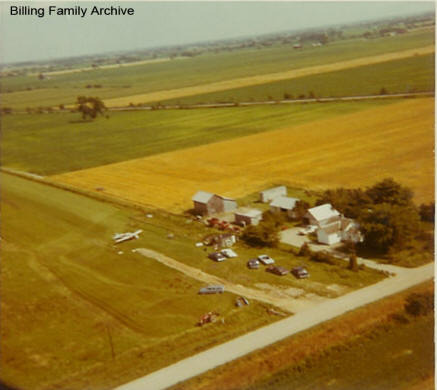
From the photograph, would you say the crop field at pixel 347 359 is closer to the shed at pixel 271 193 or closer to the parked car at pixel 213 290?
the parked car at pixel 213 290

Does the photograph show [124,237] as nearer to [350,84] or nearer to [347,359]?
[347,359]

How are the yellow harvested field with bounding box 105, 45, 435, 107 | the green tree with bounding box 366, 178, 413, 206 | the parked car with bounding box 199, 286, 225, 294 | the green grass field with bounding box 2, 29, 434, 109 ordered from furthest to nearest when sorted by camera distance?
the green grass field with bounding box 2, 29, 434, 109 < the yellow harvested field with bounding box 105, 45, 435, 107 < the green tree with bounding box 366, 178, 413, 206 < the parked car with bounding box 199, 286, 225, 294

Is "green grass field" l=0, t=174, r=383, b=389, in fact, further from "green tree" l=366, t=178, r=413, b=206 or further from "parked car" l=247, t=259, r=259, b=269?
"green tree" l=366, t=178, r=413, b=206

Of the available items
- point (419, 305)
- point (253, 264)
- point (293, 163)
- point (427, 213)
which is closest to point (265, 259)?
point (253, 264)

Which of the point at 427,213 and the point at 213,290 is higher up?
the point at 427,213

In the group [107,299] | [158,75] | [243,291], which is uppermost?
[158,75]

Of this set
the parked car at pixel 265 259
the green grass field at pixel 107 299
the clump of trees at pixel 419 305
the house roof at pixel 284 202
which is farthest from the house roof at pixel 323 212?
the clump of trees at pixel 419 305

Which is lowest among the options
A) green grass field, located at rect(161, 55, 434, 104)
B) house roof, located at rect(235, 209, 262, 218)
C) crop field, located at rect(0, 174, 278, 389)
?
crop field, located at rect(0, 174, 278, 389)

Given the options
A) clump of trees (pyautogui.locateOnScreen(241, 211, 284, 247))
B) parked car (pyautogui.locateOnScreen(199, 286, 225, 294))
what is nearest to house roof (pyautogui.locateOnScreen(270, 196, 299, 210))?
clump of trees (pyautogui.locateOnScreen(241, 211, 284, 247))
